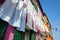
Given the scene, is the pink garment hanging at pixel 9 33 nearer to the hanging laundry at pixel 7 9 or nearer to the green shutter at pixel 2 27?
the green shutter at pixel 2 27

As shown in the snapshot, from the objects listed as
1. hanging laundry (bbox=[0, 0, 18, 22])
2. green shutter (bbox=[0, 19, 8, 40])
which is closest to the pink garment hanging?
green shutter (bbox=[0, 19, 8, 40])

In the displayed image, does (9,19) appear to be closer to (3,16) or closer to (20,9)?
(3,16)

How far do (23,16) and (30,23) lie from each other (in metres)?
0.59

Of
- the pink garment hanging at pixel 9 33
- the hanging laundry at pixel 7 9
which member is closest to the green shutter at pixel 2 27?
the pink garment hanging at pixel 9 33

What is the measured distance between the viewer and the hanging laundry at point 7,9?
305cm

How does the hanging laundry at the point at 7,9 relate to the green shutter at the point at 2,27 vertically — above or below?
above

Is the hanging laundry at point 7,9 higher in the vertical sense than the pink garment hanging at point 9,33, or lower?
higher

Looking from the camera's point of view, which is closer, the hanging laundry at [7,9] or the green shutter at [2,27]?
the hanging laundry at [7,9]

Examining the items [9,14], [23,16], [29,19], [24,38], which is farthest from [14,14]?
[24,38]

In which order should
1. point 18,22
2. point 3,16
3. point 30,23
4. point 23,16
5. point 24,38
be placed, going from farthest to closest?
point 24,38 < point 30,23 < point 23,16 < point 18,22 < point 3,16

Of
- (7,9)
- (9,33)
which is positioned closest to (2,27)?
(9,33)

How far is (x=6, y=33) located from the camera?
3.16 metres

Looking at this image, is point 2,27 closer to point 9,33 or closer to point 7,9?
point 9,33

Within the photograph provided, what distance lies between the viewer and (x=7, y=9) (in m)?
3.20
